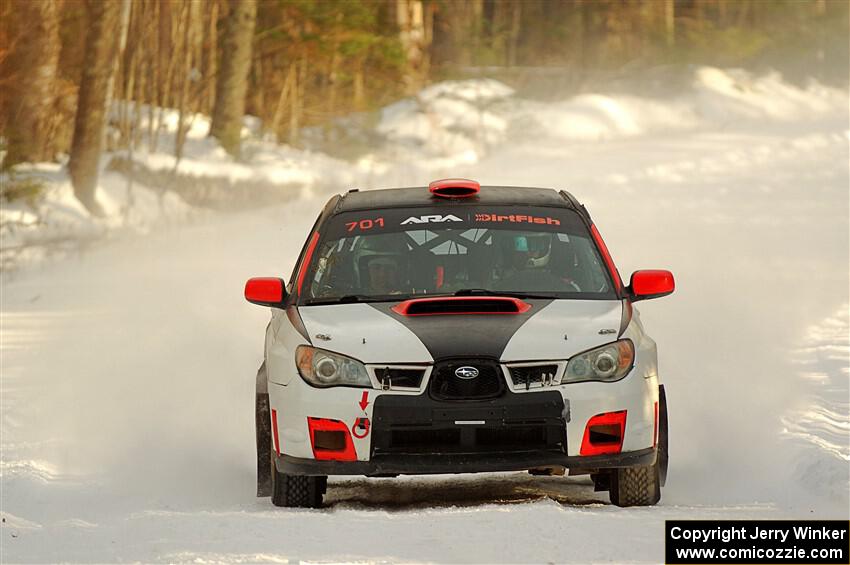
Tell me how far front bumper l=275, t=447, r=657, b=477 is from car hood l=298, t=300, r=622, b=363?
0.43 meters

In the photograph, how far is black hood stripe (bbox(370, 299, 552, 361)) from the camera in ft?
23.6

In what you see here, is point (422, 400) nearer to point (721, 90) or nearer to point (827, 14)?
point (721, 90)

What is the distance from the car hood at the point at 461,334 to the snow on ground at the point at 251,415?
2.25 feet

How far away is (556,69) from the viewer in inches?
1986

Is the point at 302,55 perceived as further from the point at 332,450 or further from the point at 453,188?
the point at 332,450

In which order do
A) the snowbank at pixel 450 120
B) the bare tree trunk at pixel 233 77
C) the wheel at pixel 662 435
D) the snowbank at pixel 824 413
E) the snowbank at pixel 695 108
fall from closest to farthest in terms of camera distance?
1. the wheel at pixel 662 435
2. the snowbank at pixel 824 413
3. the bare tree trunk at pixel 233 77
4. the snowbank at pixel 450 120
5. the snowbank at pixel 695 108

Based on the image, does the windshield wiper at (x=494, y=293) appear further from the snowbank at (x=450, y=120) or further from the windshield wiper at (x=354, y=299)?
the snowbank at (x=450, y=120)

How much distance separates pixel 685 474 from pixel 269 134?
23.0 metres

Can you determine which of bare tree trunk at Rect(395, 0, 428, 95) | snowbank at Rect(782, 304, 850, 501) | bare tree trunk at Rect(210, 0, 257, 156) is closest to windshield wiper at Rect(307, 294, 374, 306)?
snowbank at Rect(782, 304, 850, 501)

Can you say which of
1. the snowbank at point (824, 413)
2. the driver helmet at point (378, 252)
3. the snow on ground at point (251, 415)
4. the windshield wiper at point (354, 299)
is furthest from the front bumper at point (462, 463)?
the snowbank at point (824, 413)

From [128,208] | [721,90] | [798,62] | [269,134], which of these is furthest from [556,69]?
[128,208]

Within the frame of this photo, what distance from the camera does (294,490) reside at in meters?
7.59

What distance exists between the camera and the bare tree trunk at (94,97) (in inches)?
889

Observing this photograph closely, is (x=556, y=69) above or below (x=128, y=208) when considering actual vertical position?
above
